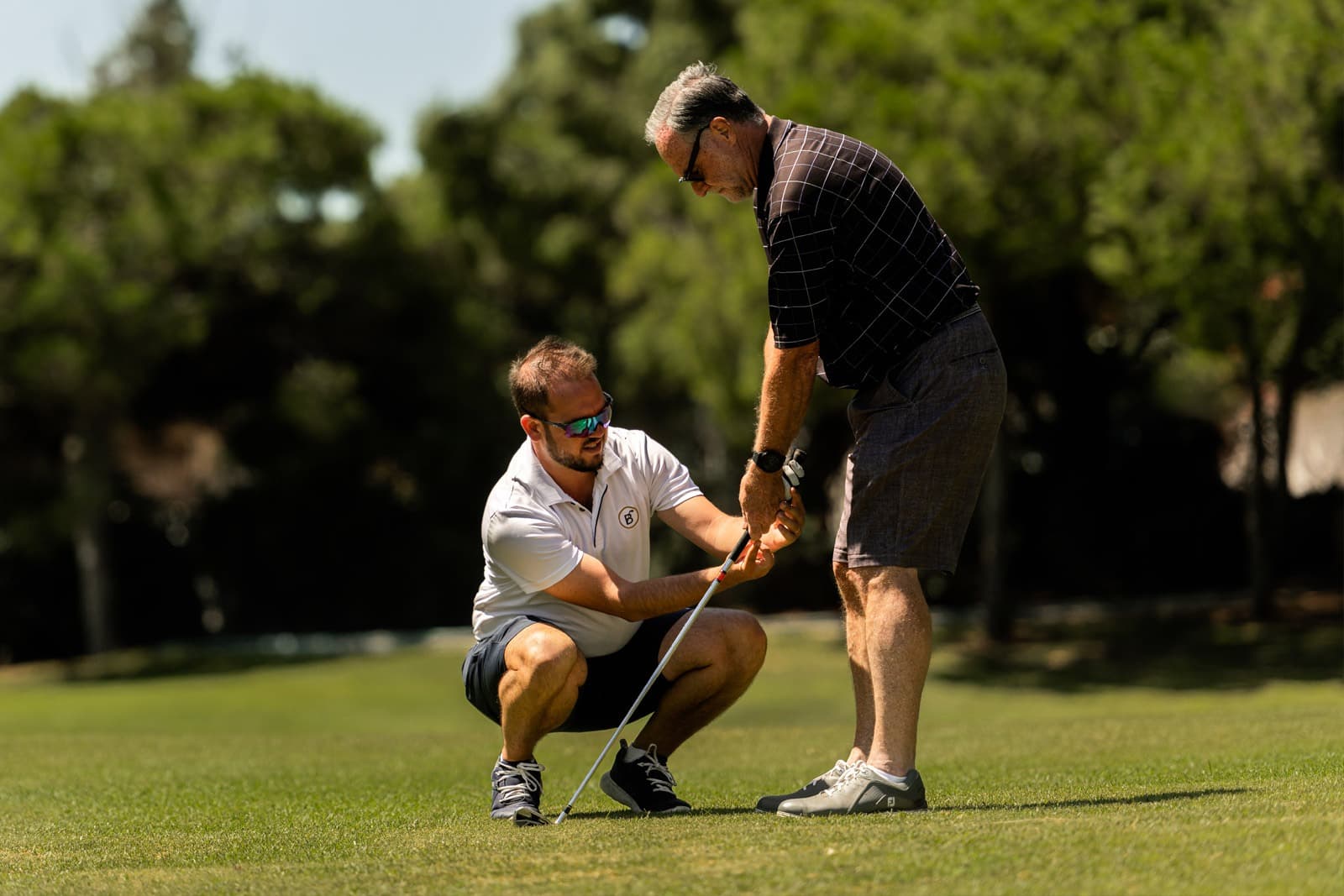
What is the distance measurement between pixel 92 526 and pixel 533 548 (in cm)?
2262

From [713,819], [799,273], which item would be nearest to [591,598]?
[713,819]

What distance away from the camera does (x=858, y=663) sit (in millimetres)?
5352

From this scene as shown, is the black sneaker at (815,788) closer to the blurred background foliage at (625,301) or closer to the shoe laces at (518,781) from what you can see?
the shoe laces at (518,781)

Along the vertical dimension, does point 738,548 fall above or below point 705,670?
above

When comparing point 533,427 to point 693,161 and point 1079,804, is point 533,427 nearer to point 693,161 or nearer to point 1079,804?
point 693,161

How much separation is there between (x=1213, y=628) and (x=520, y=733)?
1775cm

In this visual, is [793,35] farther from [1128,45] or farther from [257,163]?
[257,163]

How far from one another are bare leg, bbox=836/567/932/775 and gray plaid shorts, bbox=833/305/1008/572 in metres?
0.08

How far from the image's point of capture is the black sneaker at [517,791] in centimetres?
534

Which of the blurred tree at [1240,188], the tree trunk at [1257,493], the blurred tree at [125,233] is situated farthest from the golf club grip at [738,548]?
the blurred tree at [125,233]

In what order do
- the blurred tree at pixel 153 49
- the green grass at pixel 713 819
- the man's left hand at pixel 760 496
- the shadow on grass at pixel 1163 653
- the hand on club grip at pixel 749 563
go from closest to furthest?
the green grass at pixel 713 819
the man's left hand at pixel 760 496
the hand on club grip at pixel 749 563
the shadow on grass at pixel 1163 653
the blurred tree at pixel 153 49

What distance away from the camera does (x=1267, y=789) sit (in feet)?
16.8

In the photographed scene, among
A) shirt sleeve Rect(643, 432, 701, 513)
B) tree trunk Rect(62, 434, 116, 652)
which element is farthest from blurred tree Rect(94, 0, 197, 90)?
shirt sleeve Rect(643, 432, 701, 513)

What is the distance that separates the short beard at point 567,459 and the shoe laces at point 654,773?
968mm
